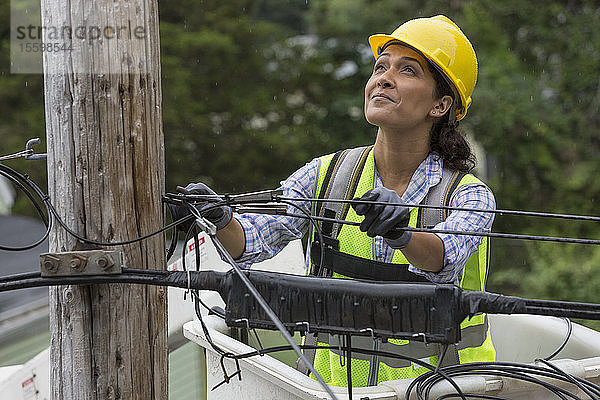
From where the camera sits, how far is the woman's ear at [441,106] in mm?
2605

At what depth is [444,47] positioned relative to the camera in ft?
8.33

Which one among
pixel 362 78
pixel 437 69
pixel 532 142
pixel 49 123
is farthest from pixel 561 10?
pixel 49 123

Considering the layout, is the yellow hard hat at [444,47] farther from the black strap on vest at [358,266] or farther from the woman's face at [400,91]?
the black strap on vest at [358,266]

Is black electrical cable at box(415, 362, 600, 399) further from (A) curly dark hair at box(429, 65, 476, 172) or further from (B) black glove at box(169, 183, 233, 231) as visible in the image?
(B) black glove at box(169, 183, 233, 231)

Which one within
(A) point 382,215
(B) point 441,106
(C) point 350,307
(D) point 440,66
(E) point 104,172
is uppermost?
(D) point 440,66

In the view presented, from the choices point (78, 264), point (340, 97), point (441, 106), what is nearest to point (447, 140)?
point (441, 106)

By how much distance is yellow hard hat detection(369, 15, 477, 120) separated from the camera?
2521 mm

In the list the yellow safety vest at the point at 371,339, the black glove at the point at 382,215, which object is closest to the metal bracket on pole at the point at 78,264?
the black glove at the point at 382,215

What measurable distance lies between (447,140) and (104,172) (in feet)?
4.02

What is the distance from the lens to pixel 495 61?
9047mm

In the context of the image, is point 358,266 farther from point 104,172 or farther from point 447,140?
point 104,172

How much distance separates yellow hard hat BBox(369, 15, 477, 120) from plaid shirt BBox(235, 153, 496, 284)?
281 millimetres

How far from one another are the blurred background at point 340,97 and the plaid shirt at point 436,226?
20.0ft

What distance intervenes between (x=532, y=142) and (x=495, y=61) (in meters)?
1.12
